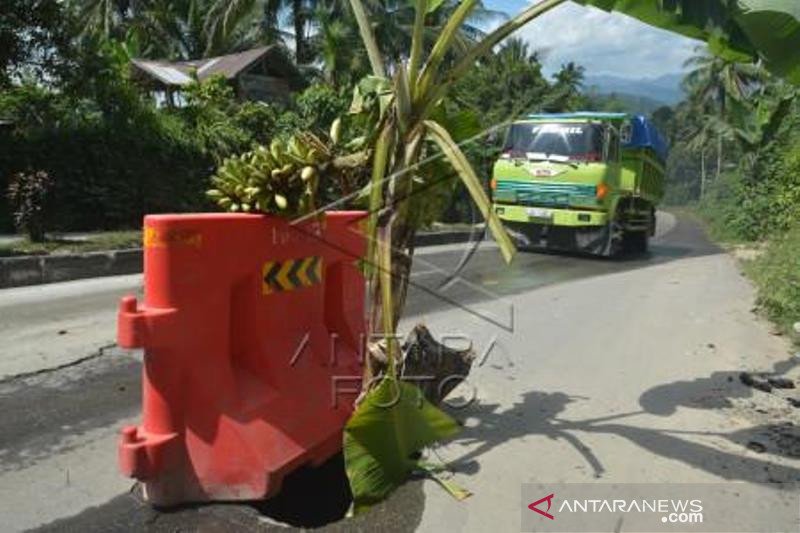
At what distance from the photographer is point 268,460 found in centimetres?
372

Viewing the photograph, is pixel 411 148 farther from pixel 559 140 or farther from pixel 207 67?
pixel 207 67

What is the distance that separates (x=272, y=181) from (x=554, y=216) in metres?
13.6

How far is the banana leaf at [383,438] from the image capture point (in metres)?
3.85

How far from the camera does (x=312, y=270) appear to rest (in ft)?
14.5

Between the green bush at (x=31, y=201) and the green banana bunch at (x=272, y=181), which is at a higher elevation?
the green banana bunch at (x=272, y=181)

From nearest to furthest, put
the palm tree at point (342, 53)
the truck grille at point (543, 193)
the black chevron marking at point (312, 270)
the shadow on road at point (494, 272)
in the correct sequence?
the black chevron marking at point (312, 270), the shadow on road at point (494, 272), the truck grille at point (543, 193), the palm tree at point (342, 53)

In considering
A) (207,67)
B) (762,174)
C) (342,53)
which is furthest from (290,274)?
(207,67)

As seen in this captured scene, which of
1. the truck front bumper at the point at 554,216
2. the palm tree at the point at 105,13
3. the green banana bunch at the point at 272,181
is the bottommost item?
the truck front bumper at the point at 554,216

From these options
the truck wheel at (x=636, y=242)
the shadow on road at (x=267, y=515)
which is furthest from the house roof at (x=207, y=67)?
the shadow on road at (x=267, y=515)

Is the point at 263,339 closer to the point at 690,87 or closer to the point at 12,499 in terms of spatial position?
the point at 12,499

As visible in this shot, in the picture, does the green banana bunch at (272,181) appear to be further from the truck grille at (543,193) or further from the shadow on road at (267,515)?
the truck grille at (543,193)

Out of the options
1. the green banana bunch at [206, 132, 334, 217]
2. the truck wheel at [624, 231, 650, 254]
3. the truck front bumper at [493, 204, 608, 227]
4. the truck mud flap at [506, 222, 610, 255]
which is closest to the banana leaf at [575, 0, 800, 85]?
the green banana bunch at [206, 132, 334, 217]

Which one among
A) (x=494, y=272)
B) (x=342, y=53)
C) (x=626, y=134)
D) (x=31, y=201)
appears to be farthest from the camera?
(x=342, y=53)

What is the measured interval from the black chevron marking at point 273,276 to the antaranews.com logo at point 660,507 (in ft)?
5.12
